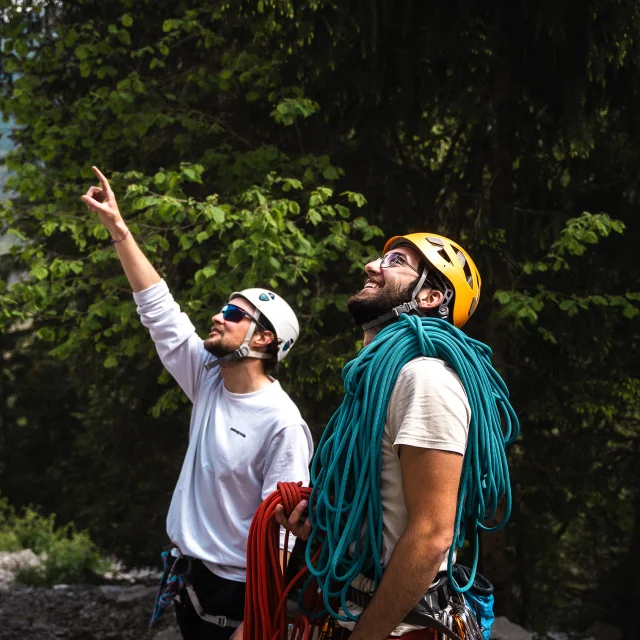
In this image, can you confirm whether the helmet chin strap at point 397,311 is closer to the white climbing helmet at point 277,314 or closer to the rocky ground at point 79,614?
the white climbing helmet at point 277,314

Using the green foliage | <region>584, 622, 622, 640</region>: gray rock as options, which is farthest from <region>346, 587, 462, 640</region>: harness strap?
the green foliage

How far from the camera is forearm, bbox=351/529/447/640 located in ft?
6.29

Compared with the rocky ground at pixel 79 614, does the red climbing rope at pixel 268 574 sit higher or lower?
higher

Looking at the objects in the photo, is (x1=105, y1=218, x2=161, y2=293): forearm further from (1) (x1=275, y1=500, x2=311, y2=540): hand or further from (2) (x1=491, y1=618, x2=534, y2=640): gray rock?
(2) (x1=491, y1=618, x2=534, y2=640): gray rock

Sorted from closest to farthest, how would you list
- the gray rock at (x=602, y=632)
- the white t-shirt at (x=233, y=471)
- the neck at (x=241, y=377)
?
1. the white t-shirt at (x=233, y=471)
2. the neck at (x=241, y=377)
3. the gray rock at (x=602, y=632)

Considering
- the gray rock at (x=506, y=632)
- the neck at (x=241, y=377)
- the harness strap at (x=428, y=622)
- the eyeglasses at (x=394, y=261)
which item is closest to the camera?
the harness strap at (x=428, y=622)

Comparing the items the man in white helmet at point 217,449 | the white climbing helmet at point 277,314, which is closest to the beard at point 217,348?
the man in white helmet at point 217,449

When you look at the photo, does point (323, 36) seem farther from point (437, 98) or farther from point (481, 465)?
point (481, 465)

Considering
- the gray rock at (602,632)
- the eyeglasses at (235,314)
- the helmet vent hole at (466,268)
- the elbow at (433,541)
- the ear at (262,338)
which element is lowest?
the gray rock at (602,632)

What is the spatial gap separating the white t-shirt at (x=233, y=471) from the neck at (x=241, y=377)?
0.05m

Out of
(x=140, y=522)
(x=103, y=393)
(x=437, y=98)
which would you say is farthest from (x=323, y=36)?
(x=140, y=522)

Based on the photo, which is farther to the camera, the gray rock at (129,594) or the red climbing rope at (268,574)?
the gray rock at (129,594)

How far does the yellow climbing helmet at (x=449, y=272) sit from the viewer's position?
97.5 inches

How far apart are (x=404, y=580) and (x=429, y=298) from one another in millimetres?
899
